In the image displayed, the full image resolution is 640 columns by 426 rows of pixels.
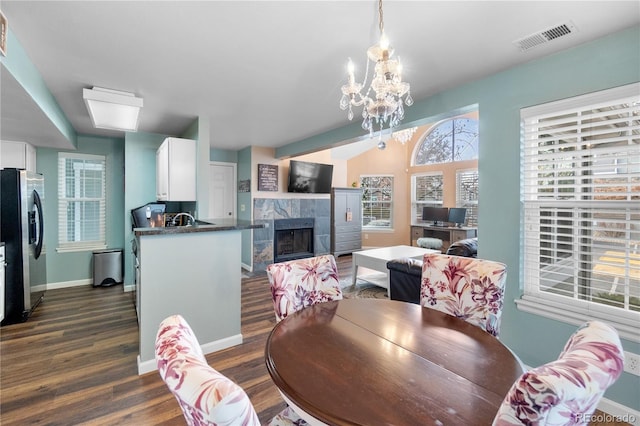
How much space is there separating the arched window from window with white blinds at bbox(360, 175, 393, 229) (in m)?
1.02

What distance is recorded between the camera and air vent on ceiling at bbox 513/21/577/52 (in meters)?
1.70

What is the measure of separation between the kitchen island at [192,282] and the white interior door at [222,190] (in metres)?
3.25

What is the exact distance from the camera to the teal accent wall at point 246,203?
5.49m

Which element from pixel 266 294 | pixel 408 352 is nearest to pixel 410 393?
pixel 408 352

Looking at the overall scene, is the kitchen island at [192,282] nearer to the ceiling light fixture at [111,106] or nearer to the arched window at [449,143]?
the ceiling light fixture at [111,106]

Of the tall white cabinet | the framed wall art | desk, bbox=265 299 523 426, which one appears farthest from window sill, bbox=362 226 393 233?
desk, bbox=265 299 523 426

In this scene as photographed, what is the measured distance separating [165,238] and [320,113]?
219 cm

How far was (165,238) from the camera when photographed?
7.61ft

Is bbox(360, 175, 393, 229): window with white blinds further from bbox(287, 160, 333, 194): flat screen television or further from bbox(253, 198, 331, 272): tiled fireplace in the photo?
bbox(253, 198, 331, 272): tiled fireplace

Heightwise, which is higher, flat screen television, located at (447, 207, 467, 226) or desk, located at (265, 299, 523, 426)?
flat screen television, located at (447, 207, 467, 226)

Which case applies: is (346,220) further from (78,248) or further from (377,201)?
(78,248)

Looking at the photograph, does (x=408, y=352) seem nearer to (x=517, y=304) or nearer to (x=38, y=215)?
(x=517, y=304)

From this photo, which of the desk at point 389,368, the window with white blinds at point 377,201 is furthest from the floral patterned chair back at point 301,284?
the window with white blinds at point 377,201

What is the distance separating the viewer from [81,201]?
4.44 meters
